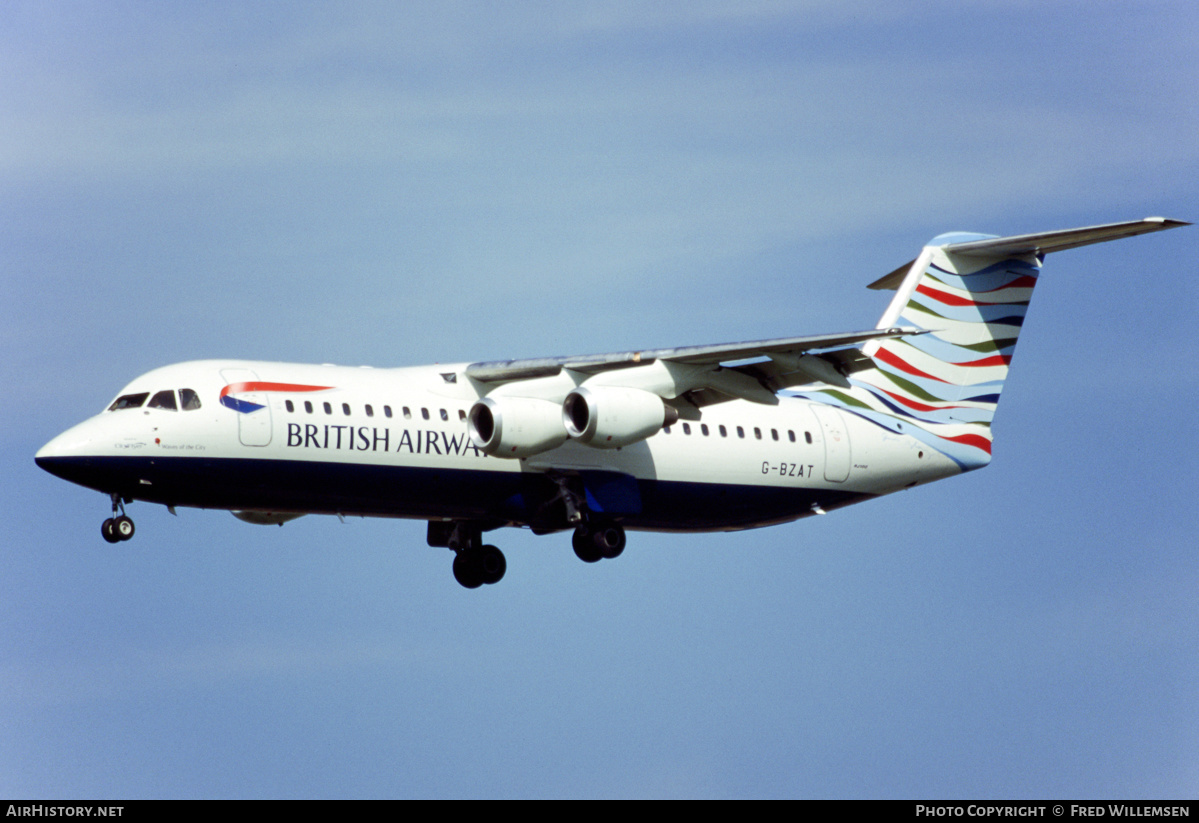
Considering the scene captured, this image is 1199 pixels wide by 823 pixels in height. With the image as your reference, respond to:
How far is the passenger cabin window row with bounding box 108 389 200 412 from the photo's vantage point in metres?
22.2

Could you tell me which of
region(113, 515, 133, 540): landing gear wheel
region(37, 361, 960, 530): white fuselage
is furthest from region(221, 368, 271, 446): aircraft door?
region(113, 515, 133, 540): landing gear wheel

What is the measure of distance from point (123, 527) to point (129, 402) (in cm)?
158

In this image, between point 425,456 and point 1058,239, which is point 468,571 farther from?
point 1058,239

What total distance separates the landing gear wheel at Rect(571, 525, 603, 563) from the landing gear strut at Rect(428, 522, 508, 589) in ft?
6.55

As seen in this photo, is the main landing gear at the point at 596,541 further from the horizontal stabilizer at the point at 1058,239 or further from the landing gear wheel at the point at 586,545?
the horizontal stabilizer at the point at 1058,239

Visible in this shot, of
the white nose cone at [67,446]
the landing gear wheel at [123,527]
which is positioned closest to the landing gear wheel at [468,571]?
the landing gear wheel at [123,527]

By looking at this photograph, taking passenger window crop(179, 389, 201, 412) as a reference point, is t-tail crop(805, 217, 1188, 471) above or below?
above

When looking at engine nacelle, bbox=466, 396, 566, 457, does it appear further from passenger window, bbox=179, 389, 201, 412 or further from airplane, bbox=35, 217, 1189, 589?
passenger window, bbox=179, 389, 201, 412

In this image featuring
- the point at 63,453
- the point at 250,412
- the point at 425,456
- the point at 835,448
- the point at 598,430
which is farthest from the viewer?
the point at 835,448

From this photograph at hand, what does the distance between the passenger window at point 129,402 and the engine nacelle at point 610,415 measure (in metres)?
5.39

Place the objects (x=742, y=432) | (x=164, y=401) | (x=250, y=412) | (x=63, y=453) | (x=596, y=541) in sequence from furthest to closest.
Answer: (x=742, y=432) < (x=596, y=541) < (x=250, y=412) < (x=164, y=401) < (x=63, y=453)

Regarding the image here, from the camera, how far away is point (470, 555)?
85.9 feet

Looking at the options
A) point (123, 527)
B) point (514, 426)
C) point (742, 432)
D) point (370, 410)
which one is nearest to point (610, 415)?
point (514, 426)

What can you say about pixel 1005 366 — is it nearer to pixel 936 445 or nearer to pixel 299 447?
pixel 936 445
